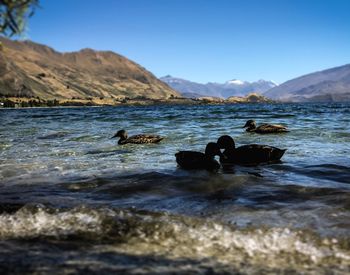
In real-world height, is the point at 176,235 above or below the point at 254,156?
below

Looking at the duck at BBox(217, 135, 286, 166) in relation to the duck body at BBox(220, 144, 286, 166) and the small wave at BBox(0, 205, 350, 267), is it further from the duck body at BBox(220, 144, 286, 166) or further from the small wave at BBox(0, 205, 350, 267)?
the small wave at BBox(0, 205, 350, 267)

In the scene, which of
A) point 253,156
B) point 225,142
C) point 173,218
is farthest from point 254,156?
point 173,218

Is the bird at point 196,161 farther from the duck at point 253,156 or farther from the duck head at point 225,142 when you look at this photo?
the duck head at point 225,142

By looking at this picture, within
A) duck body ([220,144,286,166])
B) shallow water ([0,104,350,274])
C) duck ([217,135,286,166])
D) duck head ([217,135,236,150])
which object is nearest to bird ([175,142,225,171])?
shallow water ([0,104,350,274])

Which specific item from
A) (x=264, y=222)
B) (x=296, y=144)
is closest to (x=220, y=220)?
(x=264, y=222)

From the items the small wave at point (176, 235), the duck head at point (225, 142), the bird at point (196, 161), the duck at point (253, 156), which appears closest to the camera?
the small wave at point (176, 235)

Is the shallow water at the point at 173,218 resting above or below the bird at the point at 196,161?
below

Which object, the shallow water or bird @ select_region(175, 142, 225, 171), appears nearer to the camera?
the shallow water

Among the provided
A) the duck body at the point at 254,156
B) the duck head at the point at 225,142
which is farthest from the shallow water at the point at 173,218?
the duck head at the point at 225,142

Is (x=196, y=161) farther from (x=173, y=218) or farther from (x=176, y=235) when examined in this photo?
(x=176, y=235)

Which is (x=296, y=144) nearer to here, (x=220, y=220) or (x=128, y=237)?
(x=220, y=220)

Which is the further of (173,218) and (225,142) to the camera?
(225,142)

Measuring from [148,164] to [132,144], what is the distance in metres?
6.73

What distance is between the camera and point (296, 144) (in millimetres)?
20219
